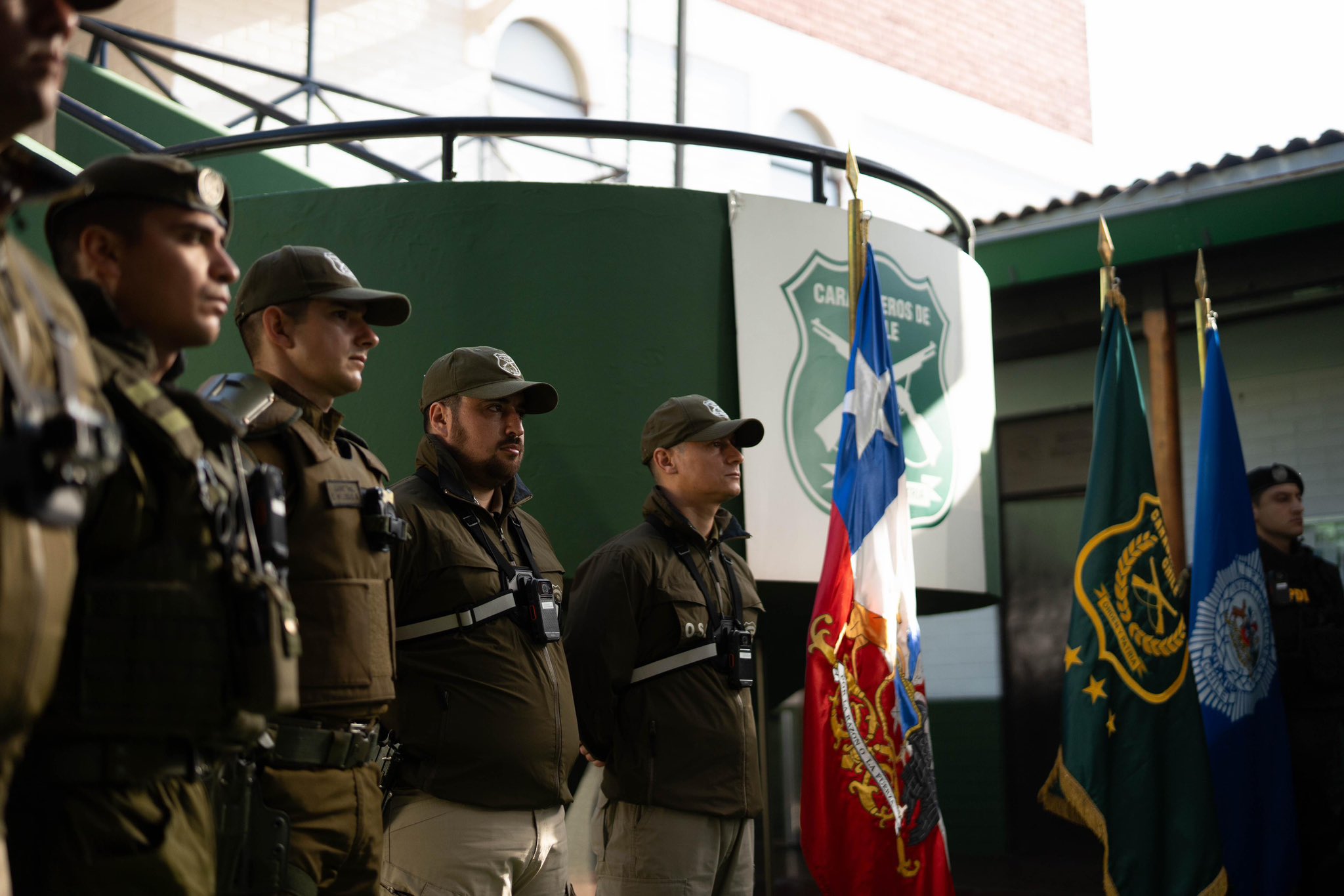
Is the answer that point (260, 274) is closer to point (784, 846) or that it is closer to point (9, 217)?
point (9, 217)

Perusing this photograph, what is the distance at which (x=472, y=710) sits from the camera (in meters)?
3.31

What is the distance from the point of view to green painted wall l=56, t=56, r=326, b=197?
6703 mm

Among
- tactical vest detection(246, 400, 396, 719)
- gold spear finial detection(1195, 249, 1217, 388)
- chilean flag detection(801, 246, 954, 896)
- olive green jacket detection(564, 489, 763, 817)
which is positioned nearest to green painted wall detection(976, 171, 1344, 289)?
gold spear finial detection(1195, 249, 1217, 388)

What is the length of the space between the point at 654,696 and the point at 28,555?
2611 millimetres

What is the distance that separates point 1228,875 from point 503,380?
10.9 feet

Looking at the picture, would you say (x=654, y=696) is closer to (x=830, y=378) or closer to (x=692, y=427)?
(x=692, y=427)

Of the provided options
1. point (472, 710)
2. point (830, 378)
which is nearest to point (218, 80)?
point (830, 378)

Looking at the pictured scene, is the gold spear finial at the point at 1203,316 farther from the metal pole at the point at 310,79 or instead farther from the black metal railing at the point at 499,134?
the metal pole at the point at 310,79

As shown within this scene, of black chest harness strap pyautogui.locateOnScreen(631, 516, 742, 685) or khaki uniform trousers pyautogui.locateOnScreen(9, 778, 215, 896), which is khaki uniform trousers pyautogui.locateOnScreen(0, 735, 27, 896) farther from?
black chest harness strap pyautogui.locateOnScreen(631, 516, 742, 685)

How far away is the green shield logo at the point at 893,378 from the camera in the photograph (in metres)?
5.29

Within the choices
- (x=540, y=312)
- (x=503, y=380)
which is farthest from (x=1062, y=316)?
(x=503, y=380)

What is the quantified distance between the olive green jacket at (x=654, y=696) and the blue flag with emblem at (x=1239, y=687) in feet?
7.28

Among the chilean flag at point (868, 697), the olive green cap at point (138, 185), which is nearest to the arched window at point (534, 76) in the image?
the chilean flag at point (868, 697)

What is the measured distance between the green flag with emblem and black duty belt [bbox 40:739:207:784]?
157 inches
